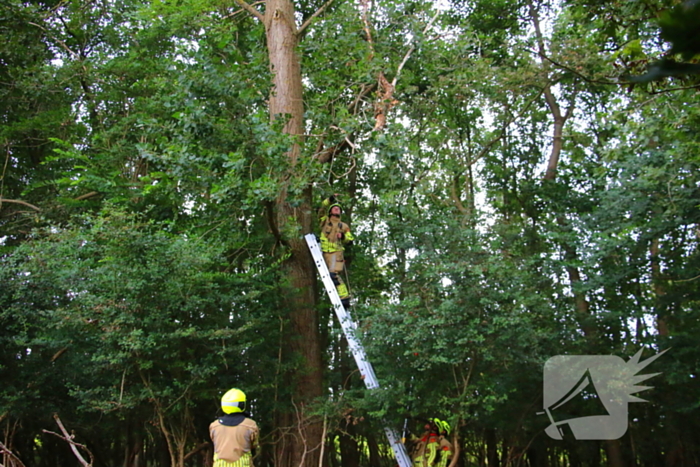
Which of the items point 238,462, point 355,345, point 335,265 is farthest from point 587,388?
point 238,462

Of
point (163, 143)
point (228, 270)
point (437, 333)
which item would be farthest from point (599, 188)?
point (163, 143)

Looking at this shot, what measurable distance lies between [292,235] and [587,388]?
294 inches

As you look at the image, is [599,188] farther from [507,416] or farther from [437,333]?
[437,333]

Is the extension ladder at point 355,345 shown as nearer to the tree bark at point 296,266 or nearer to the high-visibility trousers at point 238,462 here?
the tree bark at point 296,266


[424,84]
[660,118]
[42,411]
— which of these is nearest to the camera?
[660,118]

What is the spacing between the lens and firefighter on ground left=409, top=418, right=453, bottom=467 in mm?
9812

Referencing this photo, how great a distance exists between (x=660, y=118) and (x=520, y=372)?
4.63 m

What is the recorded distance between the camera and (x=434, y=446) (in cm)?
991

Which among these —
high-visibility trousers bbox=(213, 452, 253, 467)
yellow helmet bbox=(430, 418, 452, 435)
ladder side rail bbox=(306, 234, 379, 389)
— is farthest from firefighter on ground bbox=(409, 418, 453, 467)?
high-visibility trousers bbox=(213, 452, 253, 467)

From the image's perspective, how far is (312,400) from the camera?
10148mm

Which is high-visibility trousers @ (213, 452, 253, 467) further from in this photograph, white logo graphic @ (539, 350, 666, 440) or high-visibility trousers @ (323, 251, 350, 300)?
white logo graphic @ (539, 350, 666, 440)

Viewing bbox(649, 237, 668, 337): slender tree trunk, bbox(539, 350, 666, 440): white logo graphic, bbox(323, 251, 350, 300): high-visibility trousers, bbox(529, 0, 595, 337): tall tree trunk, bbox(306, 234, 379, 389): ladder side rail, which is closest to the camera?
bbox(306, 234, 379, 389): ladder side rail

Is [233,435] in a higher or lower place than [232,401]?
lower

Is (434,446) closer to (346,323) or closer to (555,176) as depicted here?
(346,323)
